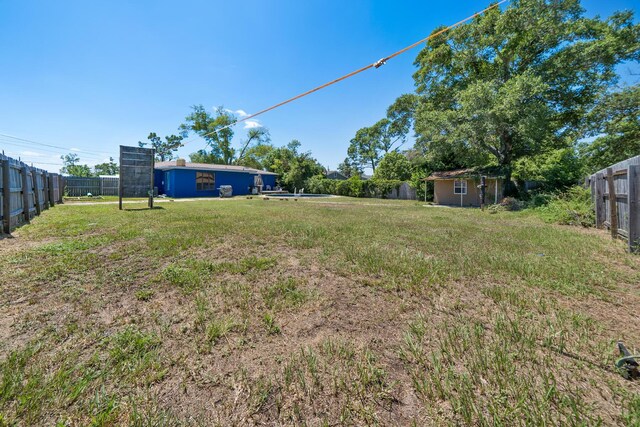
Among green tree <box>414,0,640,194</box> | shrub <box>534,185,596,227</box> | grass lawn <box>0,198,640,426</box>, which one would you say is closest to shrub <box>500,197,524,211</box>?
green tree <box>414,0,640,194</box>

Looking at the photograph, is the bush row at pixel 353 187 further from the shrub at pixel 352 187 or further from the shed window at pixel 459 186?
the shed window at pixel 459 186

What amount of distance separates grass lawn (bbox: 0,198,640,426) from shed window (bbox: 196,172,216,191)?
2042cm

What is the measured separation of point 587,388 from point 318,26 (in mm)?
12764

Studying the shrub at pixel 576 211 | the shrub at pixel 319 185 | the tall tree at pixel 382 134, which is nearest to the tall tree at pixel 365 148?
the tall tree at pixel 382 134

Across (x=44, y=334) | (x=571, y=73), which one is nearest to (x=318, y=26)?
(x=44, y=334)

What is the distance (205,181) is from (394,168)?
2082cm

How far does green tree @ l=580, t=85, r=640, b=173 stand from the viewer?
44.3 feet

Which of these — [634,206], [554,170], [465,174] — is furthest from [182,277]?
[554,170]

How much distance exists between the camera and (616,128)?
14.0 meters

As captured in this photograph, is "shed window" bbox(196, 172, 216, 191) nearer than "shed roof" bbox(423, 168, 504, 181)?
No

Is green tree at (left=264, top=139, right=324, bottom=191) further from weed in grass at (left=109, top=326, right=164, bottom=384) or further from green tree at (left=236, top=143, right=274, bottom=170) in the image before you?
weed in grass at (left=109, top=326, right=164, bottom=384)

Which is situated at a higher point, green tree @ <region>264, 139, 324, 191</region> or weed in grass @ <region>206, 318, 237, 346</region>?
green tree @ <region>264, 139, 324, 191</region>

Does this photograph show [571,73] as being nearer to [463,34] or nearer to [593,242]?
[463,34]

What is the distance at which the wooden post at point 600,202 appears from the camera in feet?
21.0
